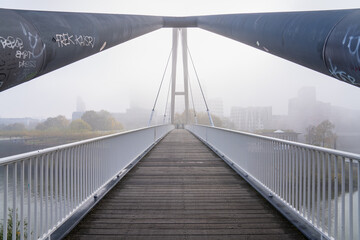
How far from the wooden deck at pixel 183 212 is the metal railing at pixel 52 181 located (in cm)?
31

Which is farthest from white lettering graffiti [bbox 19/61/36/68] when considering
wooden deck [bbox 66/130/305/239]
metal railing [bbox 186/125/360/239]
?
metal railing [bbox 186/125/360/239]

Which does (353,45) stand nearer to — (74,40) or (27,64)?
(27,64)

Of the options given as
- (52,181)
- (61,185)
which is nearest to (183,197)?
(61,185)

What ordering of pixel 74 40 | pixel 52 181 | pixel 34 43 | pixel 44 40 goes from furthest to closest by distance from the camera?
pixel 74 40
pixel 44 40
pixel 34 43
pixel 52 181

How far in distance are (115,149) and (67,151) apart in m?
2.32

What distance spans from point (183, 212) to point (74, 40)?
3241 mm

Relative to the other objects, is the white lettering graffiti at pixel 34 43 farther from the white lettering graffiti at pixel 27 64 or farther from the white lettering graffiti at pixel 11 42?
the white lettering graffiti at pixel 11 42

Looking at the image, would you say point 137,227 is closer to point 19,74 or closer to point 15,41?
point 19,74

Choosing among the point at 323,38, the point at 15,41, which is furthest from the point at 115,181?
the point at 323,38

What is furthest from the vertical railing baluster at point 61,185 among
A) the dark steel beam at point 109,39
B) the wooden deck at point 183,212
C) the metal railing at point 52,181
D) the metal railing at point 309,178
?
the metal railing at point 309,178

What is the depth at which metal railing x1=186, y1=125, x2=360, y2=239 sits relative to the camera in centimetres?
276

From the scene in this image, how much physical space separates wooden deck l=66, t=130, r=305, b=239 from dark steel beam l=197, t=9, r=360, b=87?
2.11 meters

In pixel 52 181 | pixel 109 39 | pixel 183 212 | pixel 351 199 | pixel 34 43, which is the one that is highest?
pixel 109 39

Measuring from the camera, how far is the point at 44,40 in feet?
13.0
